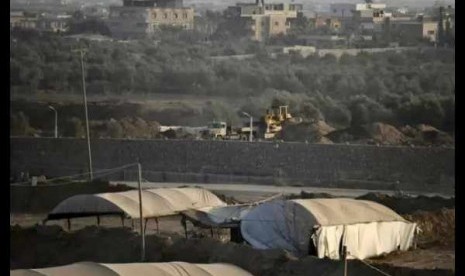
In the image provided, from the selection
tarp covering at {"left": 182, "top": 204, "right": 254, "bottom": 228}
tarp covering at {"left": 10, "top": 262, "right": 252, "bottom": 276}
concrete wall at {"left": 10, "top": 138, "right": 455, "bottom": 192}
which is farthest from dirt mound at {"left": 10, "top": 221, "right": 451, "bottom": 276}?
concrete wall at {"left": 10, "top": 138, "right": 455, "bottom": 192}

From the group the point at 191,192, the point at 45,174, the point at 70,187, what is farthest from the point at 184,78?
→ the point at 191,192

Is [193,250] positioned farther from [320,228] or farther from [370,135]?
[370,135]

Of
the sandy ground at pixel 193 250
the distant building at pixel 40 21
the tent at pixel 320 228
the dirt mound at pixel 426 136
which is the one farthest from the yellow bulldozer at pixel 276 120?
the tent at pixel 320 228

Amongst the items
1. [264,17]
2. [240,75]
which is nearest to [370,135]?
[240,75]

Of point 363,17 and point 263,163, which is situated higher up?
point 363,17

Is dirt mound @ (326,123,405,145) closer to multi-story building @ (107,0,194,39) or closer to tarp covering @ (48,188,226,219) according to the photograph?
multi-story building @ (107,0,194,39)

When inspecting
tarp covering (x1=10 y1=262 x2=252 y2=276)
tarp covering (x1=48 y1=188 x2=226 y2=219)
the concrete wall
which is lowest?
the concrete wall
